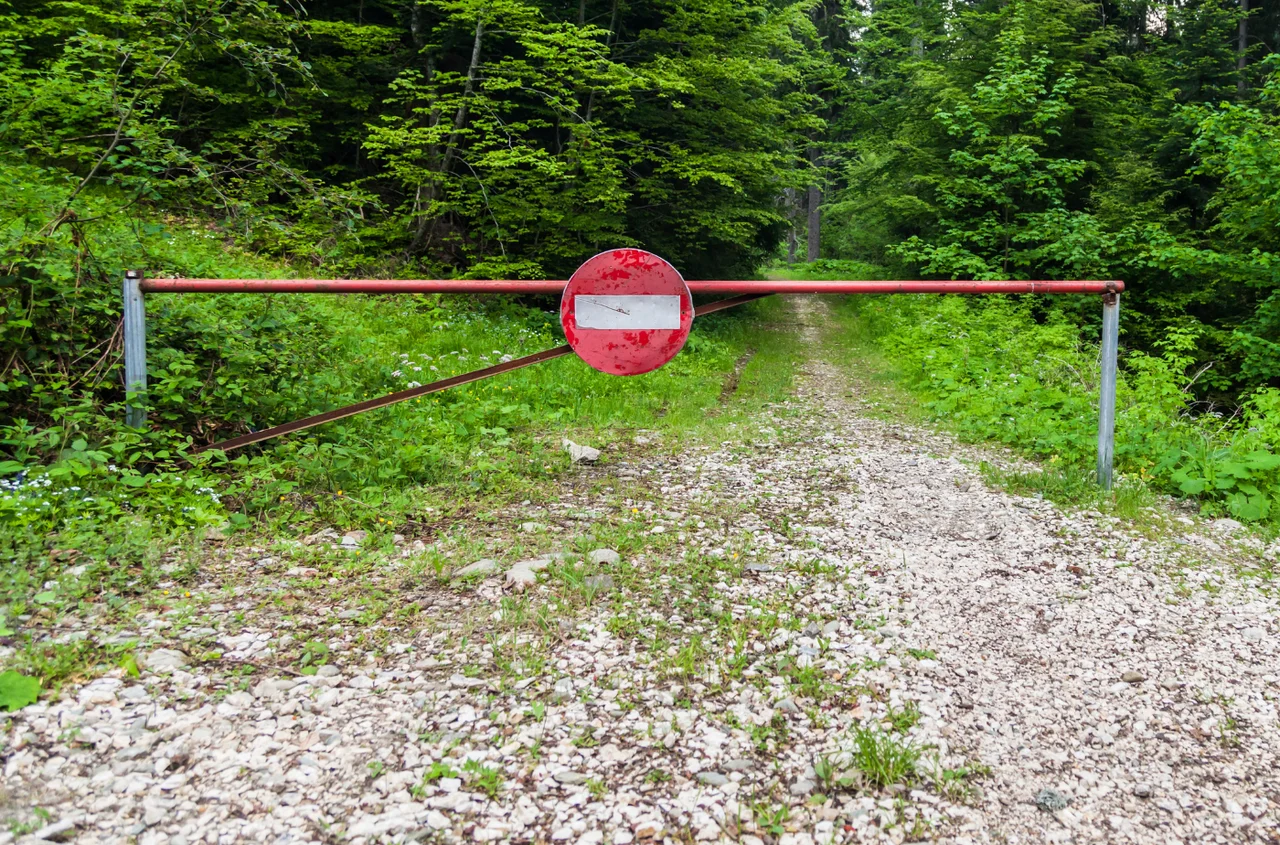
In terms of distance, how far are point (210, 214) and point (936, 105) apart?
52.8ft

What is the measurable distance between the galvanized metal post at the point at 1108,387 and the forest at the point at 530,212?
1.92 ft

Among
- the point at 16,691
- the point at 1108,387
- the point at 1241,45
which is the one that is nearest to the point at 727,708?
the point at 16,691

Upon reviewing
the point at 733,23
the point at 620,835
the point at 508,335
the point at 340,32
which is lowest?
the point at 620,835

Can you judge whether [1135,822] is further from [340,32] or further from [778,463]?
[340,32]

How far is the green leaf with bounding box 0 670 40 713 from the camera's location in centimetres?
268

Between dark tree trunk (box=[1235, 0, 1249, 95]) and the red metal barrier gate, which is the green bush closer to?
the red metal barrier gate

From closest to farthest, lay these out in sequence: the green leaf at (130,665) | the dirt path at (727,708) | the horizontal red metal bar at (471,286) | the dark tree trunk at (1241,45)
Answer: the dirt path at (727,708), the green leaf at (130,665), the horizontal red metal bar at (471,286), the dark tree trunk at (1241,45)

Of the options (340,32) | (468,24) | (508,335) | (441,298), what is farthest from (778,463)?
(340,32)

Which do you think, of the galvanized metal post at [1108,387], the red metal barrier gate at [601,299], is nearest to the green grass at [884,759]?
the red metal barrier gate at [601,299]

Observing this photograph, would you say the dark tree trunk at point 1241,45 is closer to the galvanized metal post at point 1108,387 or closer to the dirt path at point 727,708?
the galvanized metal post at point 1108,387

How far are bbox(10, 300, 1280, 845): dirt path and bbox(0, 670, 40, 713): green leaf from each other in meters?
0.09

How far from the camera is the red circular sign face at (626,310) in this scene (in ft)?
15.7

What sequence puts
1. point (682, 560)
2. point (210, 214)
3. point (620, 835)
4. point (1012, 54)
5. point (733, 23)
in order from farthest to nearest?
point (1012, 54) < point (733, 23) < point (210, 214) < point (682, 560) < point (620, 835)

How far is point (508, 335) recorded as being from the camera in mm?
11234
